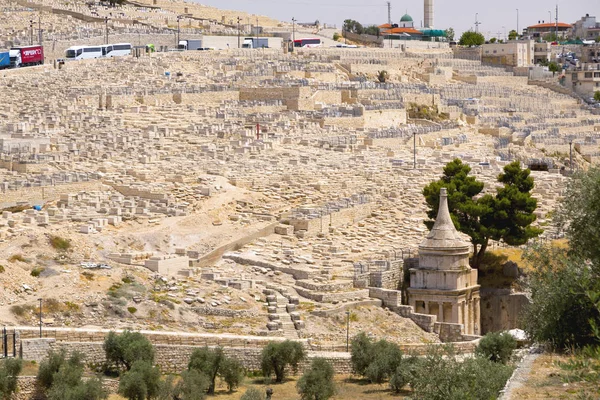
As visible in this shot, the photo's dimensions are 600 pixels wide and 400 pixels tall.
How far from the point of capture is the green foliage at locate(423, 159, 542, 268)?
38062 mm

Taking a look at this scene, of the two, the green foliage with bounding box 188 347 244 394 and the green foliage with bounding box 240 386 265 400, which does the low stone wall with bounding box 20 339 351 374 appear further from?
the green foliage with bounding box 240 386 265 400

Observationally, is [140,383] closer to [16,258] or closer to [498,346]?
[16,258]

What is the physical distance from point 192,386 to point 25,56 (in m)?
40.4

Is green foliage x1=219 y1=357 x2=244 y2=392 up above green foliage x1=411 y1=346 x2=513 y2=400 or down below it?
below

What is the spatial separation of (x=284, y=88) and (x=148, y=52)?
11.4 m

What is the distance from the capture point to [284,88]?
6094cm

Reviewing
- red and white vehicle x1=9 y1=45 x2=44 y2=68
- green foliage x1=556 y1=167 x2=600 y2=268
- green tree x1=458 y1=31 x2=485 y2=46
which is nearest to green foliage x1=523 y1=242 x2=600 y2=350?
green foliage x1=556 y1=167 x2=600 y2=268

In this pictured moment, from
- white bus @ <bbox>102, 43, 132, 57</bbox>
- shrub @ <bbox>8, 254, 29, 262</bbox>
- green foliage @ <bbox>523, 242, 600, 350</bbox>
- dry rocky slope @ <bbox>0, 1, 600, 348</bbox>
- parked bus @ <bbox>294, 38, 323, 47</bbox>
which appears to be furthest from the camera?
parked bus @ <bbox>294, 38, 323, 47</bbox>

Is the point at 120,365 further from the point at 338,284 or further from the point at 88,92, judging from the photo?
the point at 88,92

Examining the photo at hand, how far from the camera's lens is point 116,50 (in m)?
69.8

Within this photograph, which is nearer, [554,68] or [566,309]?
[566,309]

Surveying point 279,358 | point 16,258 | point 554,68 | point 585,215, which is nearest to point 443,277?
point 279,358

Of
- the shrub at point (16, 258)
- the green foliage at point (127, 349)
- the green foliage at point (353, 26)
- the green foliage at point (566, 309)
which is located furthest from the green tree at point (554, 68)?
the green foliage at point (566, 309)

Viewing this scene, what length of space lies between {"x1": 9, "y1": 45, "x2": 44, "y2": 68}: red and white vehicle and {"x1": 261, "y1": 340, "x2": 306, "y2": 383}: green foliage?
3755cm
